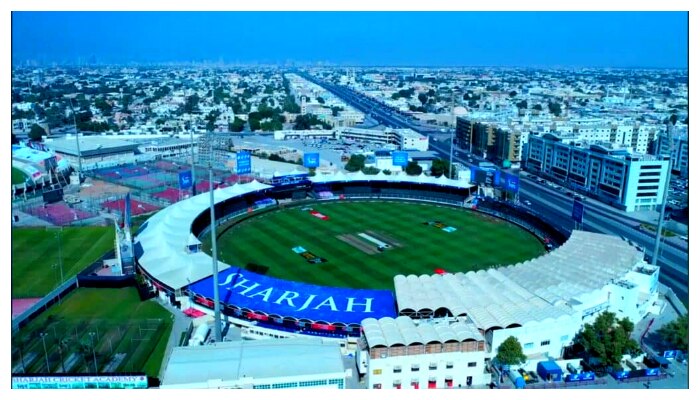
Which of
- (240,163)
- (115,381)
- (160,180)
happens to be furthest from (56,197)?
(115,381)

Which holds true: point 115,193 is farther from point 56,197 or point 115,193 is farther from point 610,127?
point 610,127

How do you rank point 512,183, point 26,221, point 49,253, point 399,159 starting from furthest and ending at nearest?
point 399,159
point 512,183
point 26,221
point 49,253

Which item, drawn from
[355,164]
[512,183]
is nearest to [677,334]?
[512,183]

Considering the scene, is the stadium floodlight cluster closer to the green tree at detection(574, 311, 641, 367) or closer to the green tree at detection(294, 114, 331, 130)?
the green tree at detection(574, 311, 641, 367)

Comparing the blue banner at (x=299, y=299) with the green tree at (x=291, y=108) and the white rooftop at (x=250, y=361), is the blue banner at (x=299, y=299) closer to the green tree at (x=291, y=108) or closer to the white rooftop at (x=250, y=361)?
the white rooftop at (x=250, y=361)

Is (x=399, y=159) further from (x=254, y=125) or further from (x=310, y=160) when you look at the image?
(x=254, y=125)

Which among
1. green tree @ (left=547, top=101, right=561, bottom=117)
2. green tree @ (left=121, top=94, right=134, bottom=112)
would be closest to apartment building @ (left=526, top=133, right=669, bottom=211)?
green tree @ (left=547, top=101, right=561, bottom=117)
